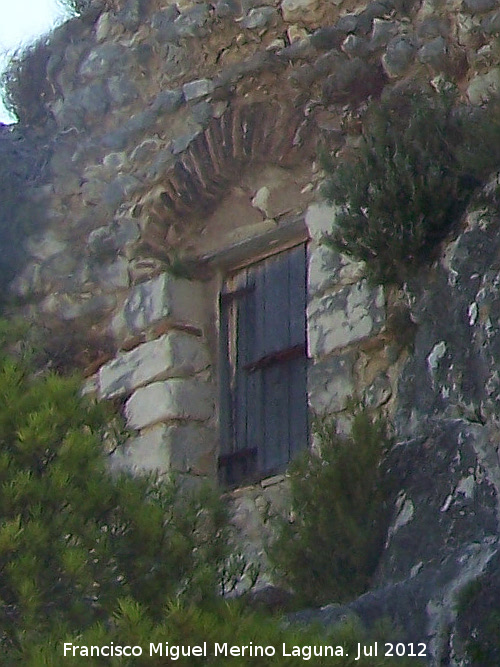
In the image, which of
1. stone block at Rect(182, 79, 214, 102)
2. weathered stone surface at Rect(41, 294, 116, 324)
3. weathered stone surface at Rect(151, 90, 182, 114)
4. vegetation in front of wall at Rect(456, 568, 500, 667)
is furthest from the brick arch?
vegetation in front of wall at Rect(456, 568, 500, 667)


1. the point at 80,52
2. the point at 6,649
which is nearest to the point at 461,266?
the point at 6,649

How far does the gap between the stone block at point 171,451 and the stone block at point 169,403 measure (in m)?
0.05

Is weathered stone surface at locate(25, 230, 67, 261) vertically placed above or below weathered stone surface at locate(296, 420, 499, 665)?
above

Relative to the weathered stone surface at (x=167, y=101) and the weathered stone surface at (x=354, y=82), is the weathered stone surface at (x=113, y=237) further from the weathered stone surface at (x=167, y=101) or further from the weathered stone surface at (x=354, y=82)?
the weathered stone surface at (x=354, y=82)

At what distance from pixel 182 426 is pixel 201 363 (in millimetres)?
322

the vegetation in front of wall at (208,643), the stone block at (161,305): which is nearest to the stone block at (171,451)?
the stone block at (161,305)

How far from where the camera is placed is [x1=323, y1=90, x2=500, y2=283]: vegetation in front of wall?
4.88 meters

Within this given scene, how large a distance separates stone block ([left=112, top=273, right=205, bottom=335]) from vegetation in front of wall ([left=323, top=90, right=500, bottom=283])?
1096 millimetres

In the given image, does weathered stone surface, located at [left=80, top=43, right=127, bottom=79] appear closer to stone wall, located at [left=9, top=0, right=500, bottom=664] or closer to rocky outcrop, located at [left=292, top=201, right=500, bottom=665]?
stone wall, located at [left=9, top=0, right=500, bottom=664]

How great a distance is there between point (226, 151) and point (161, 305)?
0.73 meters

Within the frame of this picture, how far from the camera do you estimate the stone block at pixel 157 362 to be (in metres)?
5.96

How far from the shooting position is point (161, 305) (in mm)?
6074

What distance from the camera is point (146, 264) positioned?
6.25 m

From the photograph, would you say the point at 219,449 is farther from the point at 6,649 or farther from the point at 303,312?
the point at 6,649
